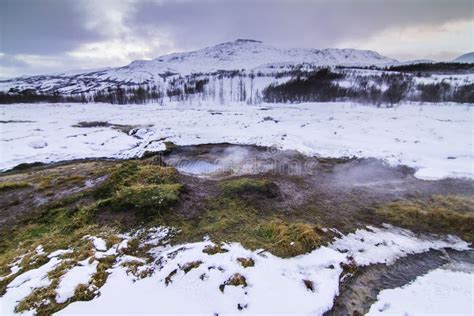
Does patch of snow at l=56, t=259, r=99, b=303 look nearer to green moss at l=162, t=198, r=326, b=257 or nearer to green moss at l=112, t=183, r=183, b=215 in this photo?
green moss at l=162, t=198, r=326, b=257

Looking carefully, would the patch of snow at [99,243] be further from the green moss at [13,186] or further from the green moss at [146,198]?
the green moss at [13,186]

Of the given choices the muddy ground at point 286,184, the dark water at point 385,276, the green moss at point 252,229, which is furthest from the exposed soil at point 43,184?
the dark water at point 385,276

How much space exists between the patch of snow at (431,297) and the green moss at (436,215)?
1818 mm

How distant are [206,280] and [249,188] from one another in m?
4.11

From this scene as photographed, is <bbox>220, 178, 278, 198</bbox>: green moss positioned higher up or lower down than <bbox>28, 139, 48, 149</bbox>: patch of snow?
lower down

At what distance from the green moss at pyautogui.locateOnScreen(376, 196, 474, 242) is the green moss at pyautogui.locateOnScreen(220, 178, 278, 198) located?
3178 millimetres

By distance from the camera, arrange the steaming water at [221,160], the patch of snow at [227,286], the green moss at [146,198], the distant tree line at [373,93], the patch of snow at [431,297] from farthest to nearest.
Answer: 1. the distant tree line at [373,93]
2. the steaming water at [221,160]
3. the green moss at [146,198]
4. the patch of snow at [431,297]
5. the patch of snow at [227,286]

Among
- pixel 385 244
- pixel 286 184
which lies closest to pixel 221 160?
pixel 286 184

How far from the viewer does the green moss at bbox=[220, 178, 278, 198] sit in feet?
25.8

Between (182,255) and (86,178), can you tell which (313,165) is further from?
(86,178)

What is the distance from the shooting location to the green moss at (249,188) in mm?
7875

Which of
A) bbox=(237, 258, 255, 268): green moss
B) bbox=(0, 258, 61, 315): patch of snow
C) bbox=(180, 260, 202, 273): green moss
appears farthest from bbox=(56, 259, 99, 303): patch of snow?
bbox=(237, 258, 255, 268): green moss

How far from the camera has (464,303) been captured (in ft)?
13.2

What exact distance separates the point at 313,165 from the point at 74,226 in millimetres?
9375
